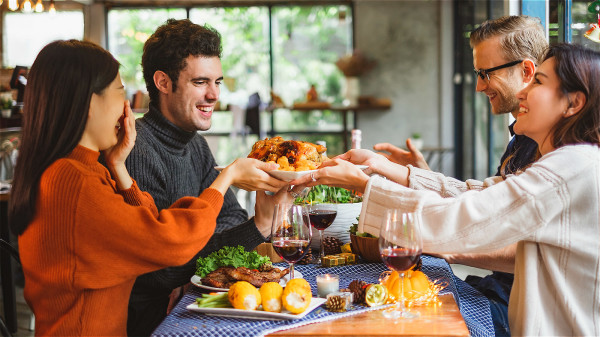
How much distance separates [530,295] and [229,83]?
7.37 metres

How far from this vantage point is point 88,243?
1.57 metres

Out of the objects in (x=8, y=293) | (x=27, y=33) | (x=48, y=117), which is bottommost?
(x=8, y=293)

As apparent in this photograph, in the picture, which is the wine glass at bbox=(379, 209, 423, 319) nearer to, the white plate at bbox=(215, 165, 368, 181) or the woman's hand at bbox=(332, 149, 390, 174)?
the white plate at bbox=(215, 165, 368, 181)

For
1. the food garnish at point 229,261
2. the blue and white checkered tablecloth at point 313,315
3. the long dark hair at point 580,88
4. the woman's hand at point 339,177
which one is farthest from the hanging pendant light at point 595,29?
the food garnish at point 229,261

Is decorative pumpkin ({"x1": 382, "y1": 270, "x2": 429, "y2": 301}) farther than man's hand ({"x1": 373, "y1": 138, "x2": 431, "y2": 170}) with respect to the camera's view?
No

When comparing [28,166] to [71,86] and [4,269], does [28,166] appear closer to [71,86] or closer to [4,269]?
[71,86]

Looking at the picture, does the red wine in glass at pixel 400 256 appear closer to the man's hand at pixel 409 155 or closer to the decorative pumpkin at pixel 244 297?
the decorative pumpkin at pixel 244 297

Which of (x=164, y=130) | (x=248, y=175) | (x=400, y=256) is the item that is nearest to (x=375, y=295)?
(x=400, y=256)

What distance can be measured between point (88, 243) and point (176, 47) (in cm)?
118

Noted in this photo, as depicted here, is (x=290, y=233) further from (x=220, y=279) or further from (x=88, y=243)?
(x=88, y=243)

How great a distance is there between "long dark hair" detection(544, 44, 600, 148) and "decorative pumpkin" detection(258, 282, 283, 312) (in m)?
0.87

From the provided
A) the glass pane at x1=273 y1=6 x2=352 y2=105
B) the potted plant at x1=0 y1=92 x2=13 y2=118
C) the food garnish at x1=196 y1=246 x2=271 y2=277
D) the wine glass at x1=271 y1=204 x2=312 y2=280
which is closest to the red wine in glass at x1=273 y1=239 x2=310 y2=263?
the wine glass at x1=271 y1=204 x2=312 y2=280

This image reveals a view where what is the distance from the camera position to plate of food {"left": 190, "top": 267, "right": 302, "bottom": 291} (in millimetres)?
1719

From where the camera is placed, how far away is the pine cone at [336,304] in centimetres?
156
